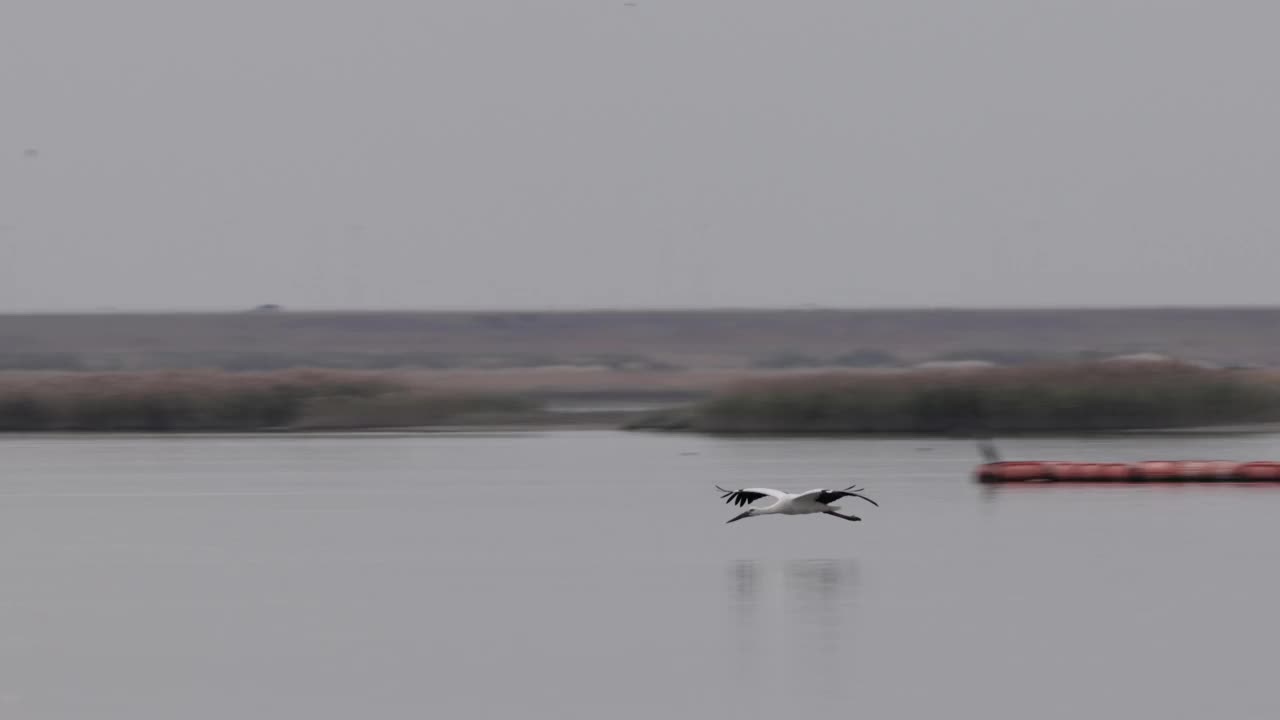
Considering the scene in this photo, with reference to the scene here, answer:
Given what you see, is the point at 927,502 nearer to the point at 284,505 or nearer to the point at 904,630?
the point at 284,505

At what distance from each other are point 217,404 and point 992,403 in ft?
85.2

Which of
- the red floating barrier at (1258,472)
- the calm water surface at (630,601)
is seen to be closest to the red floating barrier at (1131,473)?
the red floating barrier at (1258,472)

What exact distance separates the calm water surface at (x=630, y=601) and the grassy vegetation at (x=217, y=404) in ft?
90.2

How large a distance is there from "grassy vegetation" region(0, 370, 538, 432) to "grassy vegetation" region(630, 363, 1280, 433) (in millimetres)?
12430

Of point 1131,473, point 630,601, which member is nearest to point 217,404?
point 1131,473

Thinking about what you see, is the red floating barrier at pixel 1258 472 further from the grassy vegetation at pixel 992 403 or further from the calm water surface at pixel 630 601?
the grassy vegetation at pixel 992 403

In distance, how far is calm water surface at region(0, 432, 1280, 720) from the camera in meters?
17.5

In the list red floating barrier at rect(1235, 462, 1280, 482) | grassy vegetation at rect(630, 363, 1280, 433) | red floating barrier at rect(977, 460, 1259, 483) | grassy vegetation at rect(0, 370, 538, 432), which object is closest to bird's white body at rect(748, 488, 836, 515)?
red floating barrier at rect(977, 460, 1259, 483)

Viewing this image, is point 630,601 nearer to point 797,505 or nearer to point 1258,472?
point 797,505

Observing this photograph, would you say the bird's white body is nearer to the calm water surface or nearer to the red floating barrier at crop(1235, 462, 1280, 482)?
the calm water surface

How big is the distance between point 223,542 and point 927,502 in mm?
11998

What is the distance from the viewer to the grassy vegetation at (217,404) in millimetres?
69000

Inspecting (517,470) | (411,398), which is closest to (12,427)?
(411,398)

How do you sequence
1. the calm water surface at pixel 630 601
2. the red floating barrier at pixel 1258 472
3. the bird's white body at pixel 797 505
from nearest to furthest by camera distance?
1. the calm water surface at pixel 630 601
2. the bird's white body at pixel 797 505
3. the red floating barrier at pixel 1258 472
